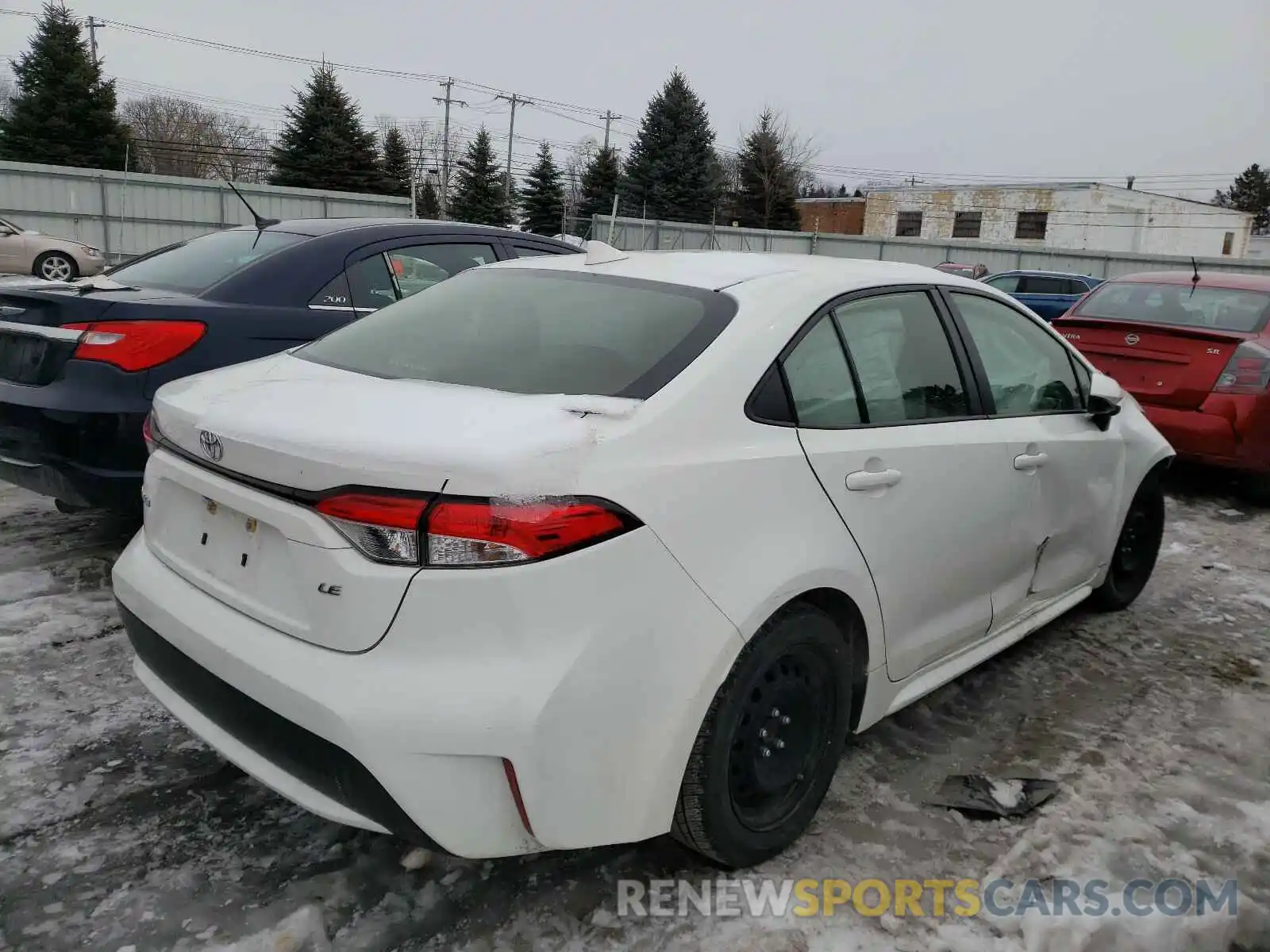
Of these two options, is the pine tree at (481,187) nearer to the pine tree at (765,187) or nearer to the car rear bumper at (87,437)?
the pine tree at (765,187)

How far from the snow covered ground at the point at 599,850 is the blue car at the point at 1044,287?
1721 centimetres

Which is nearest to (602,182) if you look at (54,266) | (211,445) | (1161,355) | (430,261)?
(54,266)

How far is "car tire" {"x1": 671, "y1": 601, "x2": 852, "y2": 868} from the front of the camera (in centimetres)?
212

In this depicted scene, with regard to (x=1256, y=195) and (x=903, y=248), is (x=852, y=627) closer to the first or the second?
(x=903, y=248)

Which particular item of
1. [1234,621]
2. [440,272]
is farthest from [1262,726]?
[440,272]

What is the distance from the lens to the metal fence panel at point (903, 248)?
108 ft

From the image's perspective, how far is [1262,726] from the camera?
11.0 feet

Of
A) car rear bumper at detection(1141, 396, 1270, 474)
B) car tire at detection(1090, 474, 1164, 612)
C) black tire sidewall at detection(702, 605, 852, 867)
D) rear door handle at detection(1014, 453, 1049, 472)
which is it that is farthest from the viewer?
car rear bumper at detection(1141, 396, 1270, 474)

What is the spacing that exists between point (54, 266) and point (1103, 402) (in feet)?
67.2

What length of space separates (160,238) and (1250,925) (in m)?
27.4

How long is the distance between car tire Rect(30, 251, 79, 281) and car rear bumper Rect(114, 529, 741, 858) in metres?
19.5

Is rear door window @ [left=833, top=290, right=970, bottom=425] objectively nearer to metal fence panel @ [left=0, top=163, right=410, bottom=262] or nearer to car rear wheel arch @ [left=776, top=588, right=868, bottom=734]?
car rear wheel arch @ [left=776, top=588, right=868, bottom=734]

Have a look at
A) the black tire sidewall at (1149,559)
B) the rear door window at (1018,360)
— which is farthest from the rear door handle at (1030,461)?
the black tire sidewall at (1149,559)

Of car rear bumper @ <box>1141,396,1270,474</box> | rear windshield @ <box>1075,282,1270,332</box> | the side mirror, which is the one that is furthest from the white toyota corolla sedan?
rear windshield @ <box>1075,282,1270,332</box>
